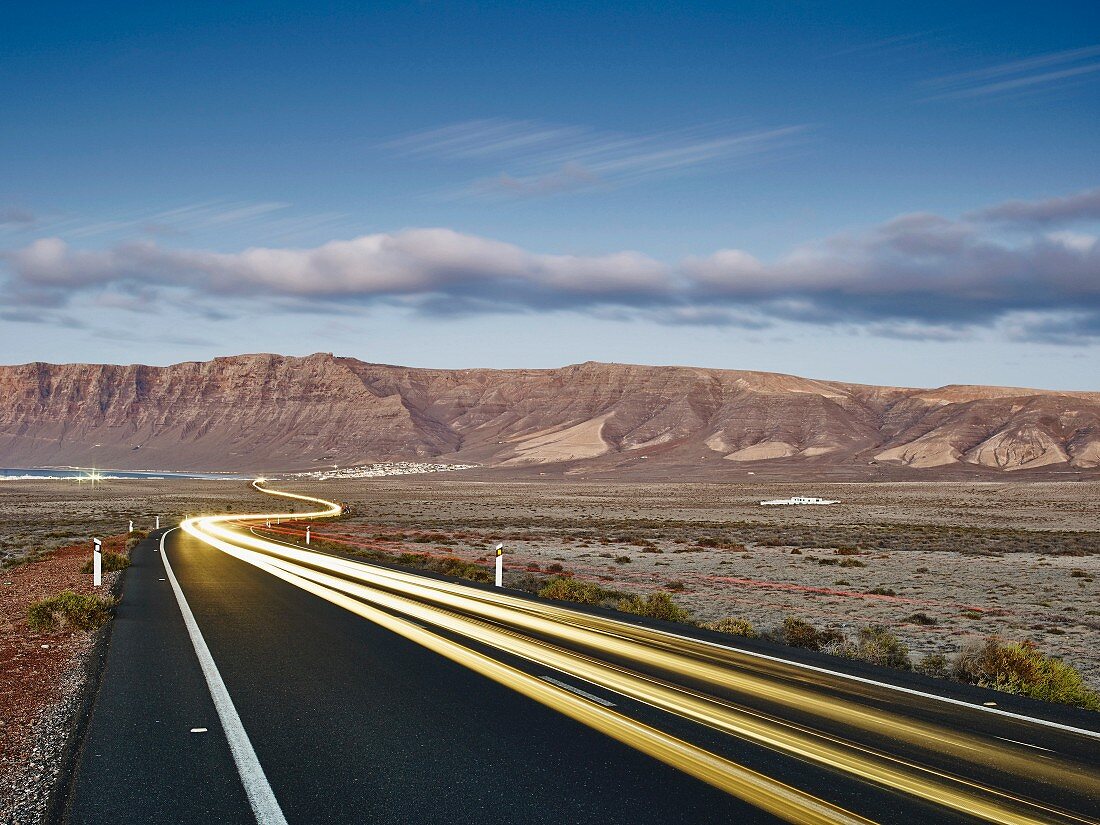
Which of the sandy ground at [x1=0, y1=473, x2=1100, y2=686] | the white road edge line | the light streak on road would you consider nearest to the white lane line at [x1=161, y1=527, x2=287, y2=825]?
the light streak on road

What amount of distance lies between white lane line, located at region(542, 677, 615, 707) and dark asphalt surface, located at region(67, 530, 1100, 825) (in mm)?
129

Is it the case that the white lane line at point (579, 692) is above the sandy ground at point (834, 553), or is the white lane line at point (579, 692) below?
above

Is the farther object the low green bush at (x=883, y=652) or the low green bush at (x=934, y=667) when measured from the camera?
the low green bush at (x=883, y=652)

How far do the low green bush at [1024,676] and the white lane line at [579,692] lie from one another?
4840 mm

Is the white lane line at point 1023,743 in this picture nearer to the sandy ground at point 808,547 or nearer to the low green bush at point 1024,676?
the low green bush at point 1024,676

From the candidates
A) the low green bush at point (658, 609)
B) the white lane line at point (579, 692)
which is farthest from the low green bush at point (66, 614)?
the low green bush at point (658, 609)

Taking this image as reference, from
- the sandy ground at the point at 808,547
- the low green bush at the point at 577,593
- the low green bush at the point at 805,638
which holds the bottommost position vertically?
the sandy ground at the point at 808,547

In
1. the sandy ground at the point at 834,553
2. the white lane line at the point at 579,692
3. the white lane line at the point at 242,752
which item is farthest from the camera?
the sandy ground at the point at 834,553

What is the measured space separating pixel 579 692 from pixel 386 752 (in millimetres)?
2613

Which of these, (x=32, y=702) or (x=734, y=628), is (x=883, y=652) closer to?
(x=734, y=628)

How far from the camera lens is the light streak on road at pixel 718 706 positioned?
6.05 meters

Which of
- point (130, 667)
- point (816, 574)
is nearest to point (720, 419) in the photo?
point (816, 574)

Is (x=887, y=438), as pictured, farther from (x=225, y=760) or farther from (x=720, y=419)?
(x=225, y=760)

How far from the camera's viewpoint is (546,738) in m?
7.36
